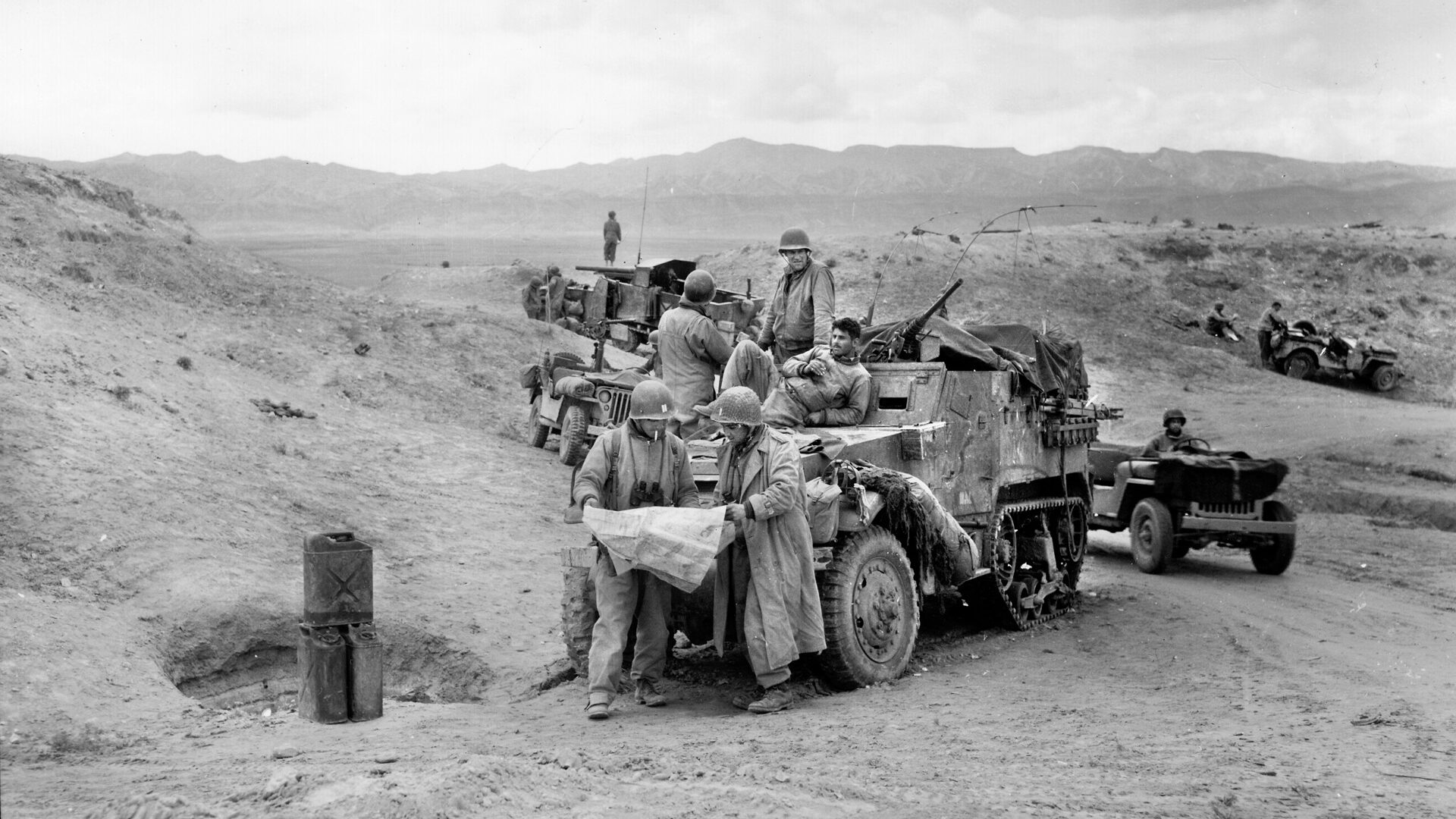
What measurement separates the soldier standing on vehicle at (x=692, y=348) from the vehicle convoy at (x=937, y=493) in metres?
0.73

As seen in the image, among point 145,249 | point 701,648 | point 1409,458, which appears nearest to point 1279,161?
point 1409,458

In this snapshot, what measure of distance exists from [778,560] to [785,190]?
84578 millimetres

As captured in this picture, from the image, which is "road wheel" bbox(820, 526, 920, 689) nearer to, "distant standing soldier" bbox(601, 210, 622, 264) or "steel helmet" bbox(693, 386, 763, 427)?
"steel helmet" bbox(693, 386, 763, 427)

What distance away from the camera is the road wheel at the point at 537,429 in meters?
18.5

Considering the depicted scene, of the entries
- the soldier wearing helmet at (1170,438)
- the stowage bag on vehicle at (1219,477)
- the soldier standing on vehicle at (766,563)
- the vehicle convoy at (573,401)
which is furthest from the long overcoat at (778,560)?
the vehicle convoy at (573,401)

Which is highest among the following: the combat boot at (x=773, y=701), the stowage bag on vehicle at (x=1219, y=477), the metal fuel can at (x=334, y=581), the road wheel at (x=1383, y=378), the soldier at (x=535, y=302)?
the soldier at (x=535, y=302)

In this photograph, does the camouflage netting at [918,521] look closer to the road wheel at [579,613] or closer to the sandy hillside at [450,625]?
the sandy hillside at [450,625]

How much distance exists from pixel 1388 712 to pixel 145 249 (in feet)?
58.9

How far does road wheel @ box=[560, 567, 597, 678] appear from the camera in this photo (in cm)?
840

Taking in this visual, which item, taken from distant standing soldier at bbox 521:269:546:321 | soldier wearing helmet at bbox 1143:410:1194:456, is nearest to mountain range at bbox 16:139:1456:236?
distant standing soldier at bbox 521:269:546:321

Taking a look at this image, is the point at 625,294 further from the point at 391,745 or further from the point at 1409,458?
the point at 391,745

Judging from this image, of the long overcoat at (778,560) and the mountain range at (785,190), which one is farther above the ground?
the mountain range at (785,190)

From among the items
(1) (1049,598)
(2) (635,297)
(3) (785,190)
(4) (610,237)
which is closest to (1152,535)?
(1) (1049,598)

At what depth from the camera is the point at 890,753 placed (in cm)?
686
